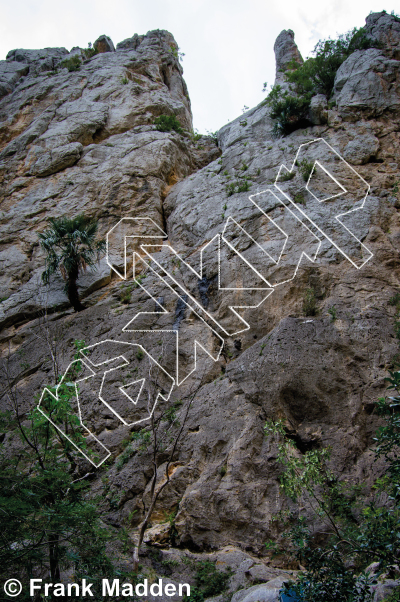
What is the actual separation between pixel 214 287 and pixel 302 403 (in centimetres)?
426

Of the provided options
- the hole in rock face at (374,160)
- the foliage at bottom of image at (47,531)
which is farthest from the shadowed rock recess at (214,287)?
the foliage at bottom of image at (47,531)

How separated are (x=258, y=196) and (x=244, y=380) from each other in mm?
6192

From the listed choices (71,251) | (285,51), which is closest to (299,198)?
(71,251)

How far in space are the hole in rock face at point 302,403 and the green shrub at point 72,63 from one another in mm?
21374

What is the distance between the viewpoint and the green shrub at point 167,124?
1880 centimetres

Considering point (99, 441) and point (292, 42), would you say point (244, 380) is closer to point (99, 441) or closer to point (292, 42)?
point (99, 441)

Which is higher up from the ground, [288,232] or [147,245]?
[147,245]

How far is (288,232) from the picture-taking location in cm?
1116

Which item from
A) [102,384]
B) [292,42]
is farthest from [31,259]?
[292,42]

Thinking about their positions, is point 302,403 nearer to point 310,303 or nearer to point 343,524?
point 343,524

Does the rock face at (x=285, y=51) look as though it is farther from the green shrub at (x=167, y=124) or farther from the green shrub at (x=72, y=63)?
the green shrub at (x=72, y=63)

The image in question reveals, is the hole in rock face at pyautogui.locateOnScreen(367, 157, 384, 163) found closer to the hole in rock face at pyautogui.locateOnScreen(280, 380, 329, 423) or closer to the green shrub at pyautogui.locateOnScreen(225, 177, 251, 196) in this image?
the green shrub at pyautogui.locateOnScreen(225, 177, 251, 196)

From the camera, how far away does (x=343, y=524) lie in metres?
6.24

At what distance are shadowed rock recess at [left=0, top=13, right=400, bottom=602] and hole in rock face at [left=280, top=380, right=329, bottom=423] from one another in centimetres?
3
